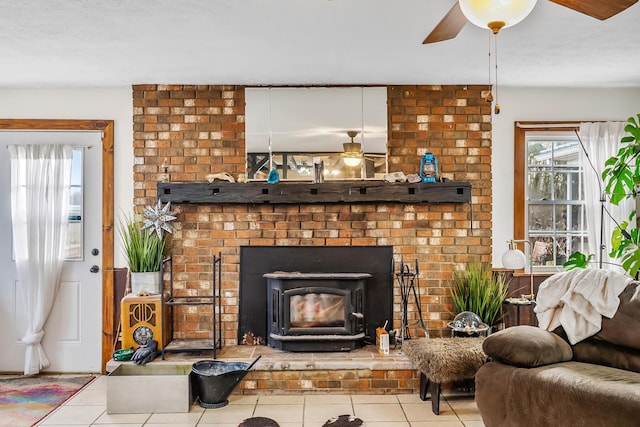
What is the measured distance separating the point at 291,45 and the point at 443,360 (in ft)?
7.07

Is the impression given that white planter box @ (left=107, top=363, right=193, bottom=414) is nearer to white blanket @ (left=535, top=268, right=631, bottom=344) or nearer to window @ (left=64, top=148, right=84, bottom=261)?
window @ (left=64, top=148, right=84, bottom=261)

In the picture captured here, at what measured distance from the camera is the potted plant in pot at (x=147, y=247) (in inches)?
152

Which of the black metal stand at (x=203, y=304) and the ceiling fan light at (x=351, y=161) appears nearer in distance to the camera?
the black metal stand at (x=203, y=304)

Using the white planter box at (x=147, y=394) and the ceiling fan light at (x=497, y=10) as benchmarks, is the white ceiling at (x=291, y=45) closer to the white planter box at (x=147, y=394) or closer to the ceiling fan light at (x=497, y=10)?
the ceiling fan light at (x=497, y=10)

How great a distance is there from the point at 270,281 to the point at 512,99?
2464mm

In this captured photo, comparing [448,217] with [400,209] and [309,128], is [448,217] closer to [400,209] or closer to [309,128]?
[400,209]

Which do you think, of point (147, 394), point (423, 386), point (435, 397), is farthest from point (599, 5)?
point (147, 394)

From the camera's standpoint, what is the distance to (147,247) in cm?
389

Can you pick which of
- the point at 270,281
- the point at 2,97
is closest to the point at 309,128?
the point at 270,281

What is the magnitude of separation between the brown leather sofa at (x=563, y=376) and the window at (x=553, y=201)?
1481 millimetres

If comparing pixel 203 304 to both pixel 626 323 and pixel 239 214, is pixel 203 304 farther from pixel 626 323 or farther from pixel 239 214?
pixel 626 323

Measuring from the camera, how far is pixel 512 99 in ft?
13.8

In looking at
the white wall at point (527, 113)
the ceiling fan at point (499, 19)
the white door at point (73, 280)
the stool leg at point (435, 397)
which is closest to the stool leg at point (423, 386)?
the stool leg at point (435, 397)

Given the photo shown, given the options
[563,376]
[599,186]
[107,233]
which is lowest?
[563,376]
